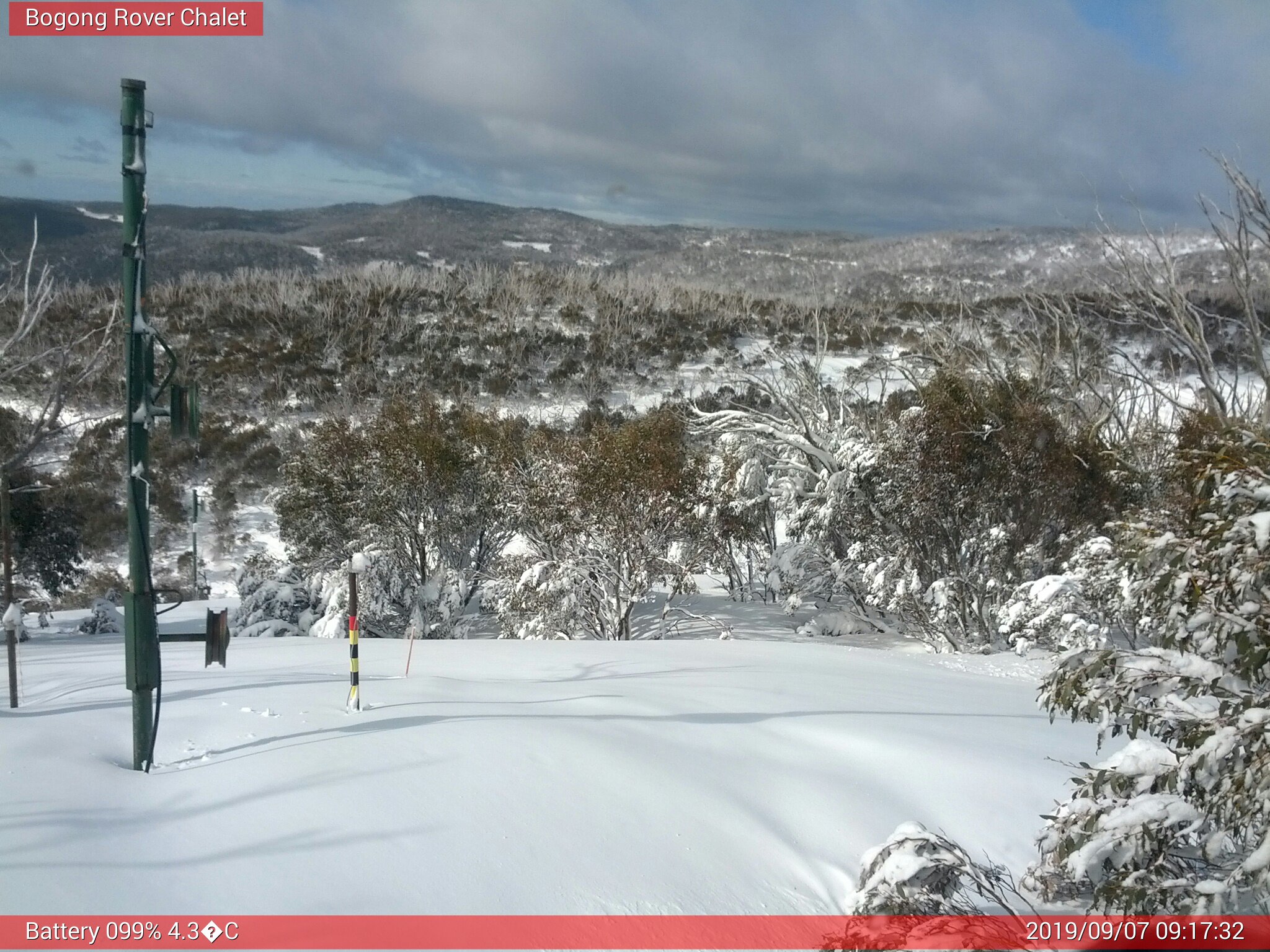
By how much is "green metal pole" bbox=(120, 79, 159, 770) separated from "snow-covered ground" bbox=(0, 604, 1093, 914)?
0.43 meters

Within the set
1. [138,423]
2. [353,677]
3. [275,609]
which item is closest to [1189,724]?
[353,677]

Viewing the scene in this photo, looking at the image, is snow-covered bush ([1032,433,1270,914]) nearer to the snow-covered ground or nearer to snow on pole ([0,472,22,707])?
the snow-covered ground

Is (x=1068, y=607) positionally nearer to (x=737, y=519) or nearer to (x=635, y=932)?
(x=737, y=519)

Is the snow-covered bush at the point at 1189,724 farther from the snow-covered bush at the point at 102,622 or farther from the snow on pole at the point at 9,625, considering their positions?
the snow-covered bush at the point at 102,622

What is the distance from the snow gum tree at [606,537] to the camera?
1454 centimetres

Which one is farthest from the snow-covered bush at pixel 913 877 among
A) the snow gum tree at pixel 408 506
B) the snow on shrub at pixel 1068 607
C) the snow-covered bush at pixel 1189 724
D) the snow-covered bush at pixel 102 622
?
the snow-covered bush at pixel 102 622

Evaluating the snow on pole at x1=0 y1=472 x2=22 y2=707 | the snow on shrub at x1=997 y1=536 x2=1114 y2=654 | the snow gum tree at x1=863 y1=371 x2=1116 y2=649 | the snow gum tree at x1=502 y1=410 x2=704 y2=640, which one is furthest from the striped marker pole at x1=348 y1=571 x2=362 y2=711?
the snow gum tree at x1=863 y1=371 x2=1116 y2=649

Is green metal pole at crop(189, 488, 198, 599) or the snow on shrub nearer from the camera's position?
the snow on shrub

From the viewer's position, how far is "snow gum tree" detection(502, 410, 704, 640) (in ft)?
47.7

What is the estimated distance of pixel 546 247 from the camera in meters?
100

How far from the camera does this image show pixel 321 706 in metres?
5.79

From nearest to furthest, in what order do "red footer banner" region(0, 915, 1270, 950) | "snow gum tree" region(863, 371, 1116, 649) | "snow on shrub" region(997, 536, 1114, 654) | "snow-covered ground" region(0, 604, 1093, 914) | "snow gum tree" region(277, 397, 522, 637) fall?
"red footer banner" region(0, 915, 1270, 950)
"snow-covered ground" region(0, 604, 1093, 914)
"snow on shrub" region(997, 536, 1114, 654)
"snow gum tree" region(863, 371, 1116, 649)
"snow gum tree" region(277, 397, 522, 637)

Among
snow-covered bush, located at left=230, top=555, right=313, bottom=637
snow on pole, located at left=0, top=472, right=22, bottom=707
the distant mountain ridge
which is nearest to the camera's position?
snow on pole, located at left=0, top=472, right=22, bottom=707

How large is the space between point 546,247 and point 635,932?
3974 inches
